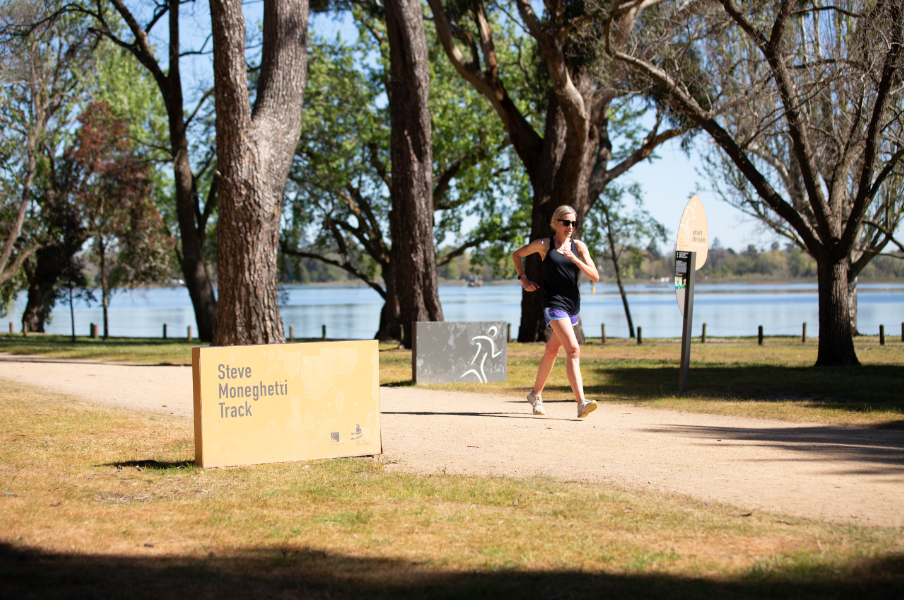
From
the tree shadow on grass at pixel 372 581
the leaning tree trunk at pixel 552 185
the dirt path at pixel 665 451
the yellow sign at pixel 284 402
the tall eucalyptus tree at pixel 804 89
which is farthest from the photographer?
the leaning tree trunk at pixel 552 185

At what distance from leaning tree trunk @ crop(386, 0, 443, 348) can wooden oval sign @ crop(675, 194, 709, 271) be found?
8.32m

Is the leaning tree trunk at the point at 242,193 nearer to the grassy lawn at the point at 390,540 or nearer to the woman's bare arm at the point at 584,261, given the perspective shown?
the woman's bare arm at the point at 584,261

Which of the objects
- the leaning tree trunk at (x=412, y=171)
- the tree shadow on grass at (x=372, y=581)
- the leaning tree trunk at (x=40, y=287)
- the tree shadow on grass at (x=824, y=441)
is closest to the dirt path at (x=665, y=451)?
the tree shadow on grass at (x=824, y=441)

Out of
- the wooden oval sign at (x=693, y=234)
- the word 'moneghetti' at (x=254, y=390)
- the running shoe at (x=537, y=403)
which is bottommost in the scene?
the running shoe at (x=537, y=403)

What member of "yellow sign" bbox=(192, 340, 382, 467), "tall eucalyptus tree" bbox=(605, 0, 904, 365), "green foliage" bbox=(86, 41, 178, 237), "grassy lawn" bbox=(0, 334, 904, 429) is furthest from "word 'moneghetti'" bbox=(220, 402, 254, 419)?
"green foliage" bbox=(86, 41, 178, 237)

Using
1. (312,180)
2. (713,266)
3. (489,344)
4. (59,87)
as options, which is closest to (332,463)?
(489,344)

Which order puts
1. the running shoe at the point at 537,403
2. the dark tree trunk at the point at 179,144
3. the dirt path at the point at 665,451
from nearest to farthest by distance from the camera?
1. the dirt path at the point at 665,451
2. the running shoe at the point at 537,403
3. the dark tree trunk at the point at 179,144

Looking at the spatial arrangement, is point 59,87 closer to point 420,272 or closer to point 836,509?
point 420,272

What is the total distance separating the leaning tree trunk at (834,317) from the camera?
48.1 feet

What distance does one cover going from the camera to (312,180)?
28.3m

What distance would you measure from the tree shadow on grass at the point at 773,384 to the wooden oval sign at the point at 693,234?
1.90m

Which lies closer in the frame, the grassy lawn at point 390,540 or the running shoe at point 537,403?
the grassy lawn at point 390,540

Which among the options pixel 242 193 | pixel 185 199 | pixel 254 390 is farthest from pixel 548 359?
pixel 185 199

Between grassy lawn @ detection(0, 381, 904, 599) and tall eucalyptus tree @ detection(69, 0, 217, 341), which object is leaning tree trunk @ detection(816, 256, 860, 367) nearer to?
grassy lawn @ detection(0, 381, 904, 599)
